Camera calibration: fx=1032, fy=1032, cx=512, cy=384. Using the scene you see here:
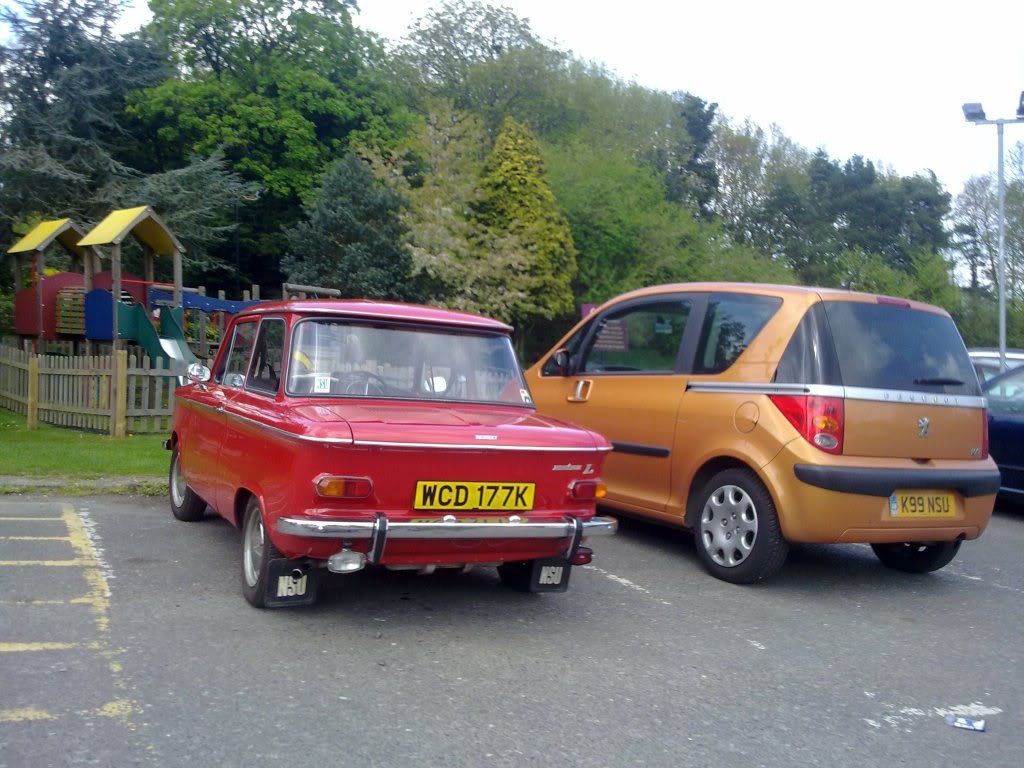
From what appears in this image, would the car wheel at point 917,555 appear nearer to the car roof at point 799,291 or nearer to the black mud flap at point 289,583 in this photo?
the car roof at point 799,291

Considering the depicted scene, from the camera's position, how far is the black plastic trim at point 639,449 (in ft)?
24.7

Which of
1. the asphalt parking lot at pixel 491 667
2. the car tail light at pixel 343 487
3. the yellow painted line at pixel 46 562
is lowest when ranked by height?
the asphalt parking lot at pixel 491 667

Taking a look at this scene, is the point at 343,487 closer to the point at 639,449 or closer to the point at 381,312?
the point at 381,312

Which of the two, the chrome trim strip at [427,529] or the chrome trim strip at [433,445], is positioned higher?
the chrome trim strip at [433,445]

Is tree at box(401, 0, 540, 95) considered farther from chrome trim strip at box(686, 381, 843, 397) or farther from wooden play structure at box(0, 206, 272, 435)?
chrome trim strip at box(686, 381, 843, 397)

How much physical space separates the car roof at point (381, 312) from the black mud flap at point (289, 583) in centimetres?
151

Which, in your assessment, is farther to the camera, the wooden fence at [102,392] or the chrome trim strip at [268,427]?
the wooden fence at [102,392]

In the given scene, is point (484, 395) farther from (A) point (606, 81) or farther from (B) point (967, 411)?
(A) point (606, 81)

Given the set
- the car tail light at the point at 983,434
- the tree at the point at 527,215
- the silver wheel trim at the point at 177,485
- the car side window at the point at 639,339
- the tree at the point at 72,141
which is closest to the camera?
the car tail light at the point at 983,434

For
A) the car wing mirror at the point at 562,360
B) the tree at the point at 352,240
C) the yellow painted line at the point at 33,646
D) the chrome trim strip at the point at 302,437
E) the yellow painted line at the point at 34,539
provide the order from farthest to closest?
the tree at the point at 352,240
the car wing mirror at the point at 562,360
the yellow painted line at the point at 34,539
the chrome trim strip at the point at 302,437
the yellow painted line at the point at 33,646

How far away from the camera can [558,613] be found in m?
6.02

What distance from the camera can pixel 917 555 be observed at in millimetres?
7594

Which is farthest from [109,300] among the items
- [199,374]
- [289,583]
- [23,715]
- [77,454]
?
[23,715]

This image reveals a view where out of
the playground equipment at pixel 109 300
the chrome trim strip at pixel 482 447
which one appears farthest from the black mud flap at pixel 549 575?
the playground equipment at pixel 109 300
